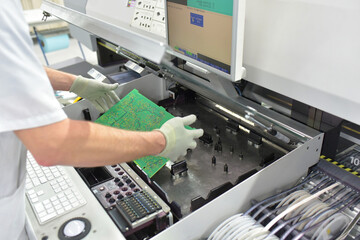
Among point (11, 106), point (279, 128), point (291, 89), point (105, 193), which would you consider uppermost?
point (11, 106)

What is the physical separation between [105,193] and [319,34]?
95 centimetres

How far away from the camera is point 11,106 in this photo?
2.27 feet

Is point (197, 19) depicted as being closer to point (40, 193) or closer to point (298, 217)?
point (298, 217)

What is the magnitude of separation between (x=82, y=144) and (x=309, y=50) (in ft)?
2.72

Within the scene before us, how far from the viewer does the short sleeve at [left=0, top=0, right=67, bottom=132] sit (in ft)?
2.23

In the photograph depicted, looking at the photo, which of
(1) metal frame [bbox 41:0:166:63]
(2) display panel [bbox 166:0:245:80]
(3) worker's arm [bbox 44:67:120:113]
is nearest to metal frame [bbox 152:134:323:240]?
(2) display panel [bbox 166:0:245:80]

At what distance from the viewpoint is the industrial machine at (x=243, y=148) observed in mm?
939

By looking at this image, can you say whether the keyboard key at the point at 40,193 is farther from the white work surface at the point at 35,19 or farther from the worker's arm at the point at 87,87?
the white work surface at the point at 35,19

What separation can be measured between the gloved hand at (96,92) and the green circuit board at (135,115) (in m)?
0.07

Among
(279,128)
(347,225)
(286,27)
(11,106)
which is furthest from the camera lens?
(279,128)

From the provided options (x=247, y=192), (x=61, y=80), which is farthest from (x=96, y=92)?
(x=247, y=192)

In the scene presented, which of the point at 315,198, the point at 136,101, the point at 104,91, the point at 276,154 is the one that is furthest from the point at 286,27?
the point at 104,91

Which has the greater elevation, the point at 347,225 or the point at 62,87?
the point at 62,87

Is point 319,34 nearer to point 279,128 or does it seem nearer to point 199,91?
point 279,128
